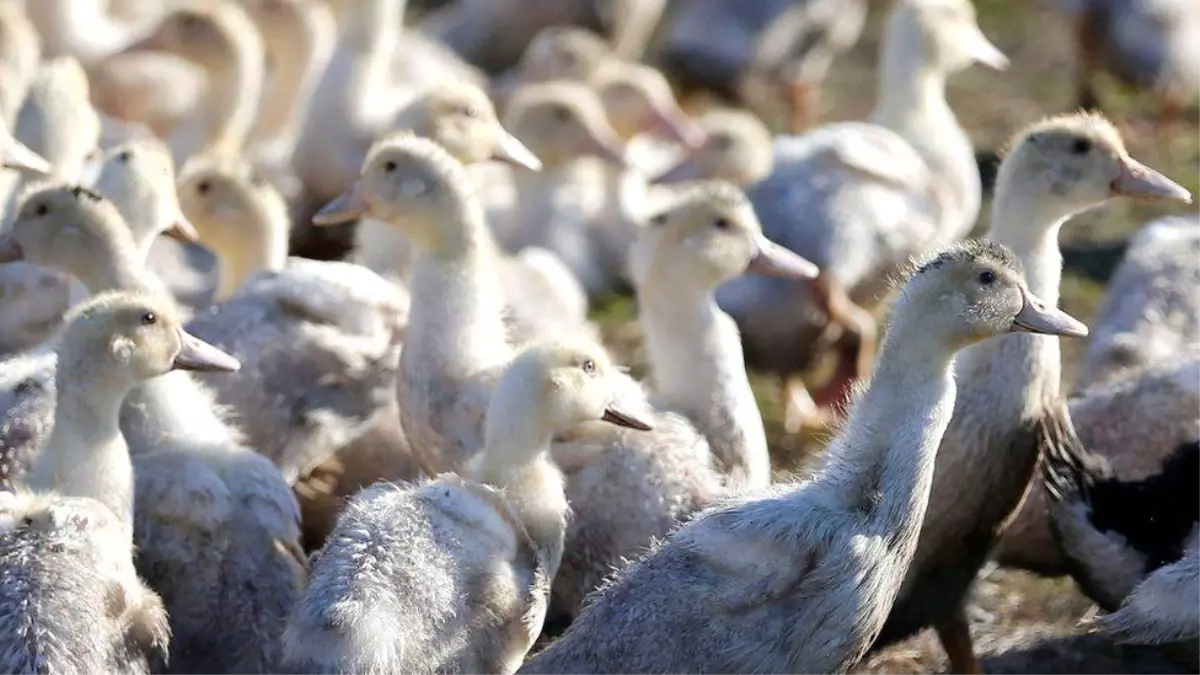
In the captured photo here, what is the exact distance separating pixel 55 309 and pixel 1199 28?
5.80m

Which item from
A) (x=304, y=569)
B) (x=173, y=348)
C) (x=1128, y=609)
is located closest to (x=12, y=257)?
(x=173, y=348)

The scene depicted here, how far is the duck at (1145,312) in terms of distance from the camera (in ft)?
21.2

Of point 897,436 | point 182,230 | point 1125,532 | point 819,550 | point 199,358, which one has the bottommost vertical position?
point 182,230

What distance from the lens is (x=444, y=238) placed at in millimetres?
5812

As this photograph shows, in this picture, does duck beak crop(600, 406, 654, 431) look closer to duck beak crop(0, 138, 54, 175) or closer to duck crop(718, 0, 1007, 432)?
duck crop(718, 0, 1007, 432)

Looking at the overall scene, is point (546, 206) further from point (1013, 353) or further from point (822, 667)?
point (822, 667)

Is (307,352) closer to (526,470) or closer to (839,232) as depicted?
(526,470)

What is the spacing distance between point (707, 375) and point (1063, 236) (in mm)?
3640

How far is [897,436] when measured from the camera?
4.64 m

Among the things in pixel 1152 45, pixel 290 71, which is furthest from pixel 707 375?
pixel 1152 45

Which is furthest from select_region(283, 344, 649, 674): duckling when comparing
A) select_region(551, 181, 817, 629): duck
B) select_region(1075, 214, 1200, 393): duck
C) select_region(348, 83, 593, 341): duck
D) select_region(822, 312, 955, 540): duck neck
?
select_region(1075, 214, 1200, 393): duck

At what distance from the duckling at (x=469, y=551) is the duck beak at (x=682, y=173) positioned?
303cm

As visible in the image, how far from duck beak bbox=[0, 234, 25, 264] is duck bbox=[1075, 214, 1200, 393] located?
10.4ft

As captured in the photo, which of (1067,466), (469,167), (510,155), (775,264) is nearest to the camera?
(1067,466)
